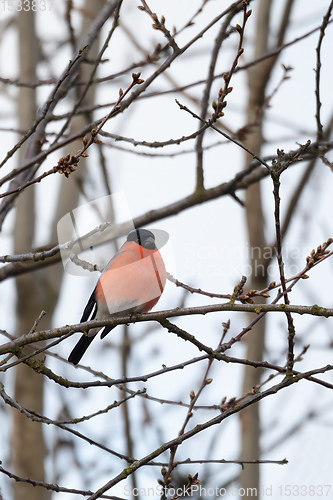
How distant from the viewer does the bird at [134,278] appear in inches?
92.5

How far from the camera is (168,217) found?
3.67 metres

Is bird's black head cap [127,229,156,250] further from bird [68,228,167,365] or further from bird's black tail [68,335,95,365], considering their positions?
bird's black tail [68,335,95,365]

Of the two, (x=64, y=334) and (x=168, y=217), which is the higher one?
(x=168, y=217)

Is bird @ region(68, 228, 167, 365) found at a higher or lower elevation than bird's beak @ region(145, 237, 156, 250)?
lower

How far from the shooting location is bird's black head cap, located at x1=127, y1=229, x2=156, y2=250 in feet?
7.87

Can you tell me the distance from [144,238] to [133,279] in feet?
0.60

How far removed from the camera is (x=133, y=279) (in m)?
2.37

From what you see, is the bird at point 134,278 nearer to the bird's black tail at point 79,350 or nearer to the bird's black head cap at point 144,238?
the bird's black head cap at point 144,238

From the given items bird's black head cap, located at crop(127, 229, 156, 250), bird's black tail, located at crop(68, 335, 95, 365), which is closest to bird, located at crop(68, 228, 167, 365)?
bird's black head cap, located at crop(127, 229, 156, 250)

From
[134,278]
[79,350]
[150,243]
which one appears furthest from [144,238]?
[79,350]

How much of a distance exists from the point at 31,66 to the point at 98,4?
3.40 feet

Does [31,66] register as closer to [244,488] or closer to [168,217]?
[168,217]

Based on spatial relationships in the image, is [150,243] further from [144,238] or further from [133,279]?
[133,279]

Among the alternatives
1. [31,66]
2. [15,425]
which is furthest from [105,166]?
[15,425]
